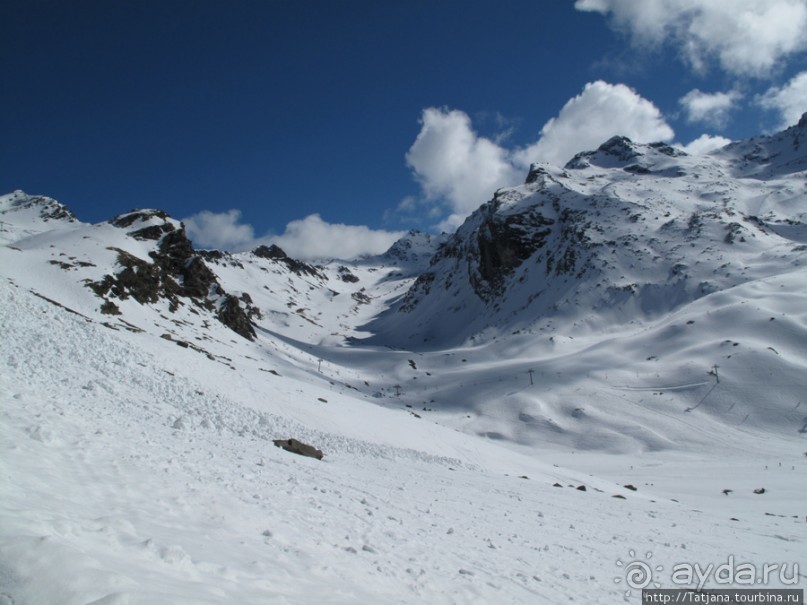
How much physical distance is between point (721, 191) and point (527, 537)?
503 ft

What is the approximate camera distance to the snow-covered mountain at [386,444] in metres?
6.29

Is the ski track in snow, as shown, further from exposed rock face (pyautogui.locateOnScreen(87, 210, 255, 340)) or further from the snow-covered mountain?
exposed rock face (pyautogui.locateOnScreen(87, 210, 255, 340))

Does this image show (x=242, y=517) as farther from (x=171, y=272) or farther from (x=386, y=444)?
(x=171, y=272)

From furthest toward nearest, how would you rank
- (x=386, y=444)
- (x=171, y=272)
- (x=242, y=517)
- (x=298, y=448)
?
(x=171, y=272) → (x=386, y=444) → (x=298, y=448) → (x=242, y=517)

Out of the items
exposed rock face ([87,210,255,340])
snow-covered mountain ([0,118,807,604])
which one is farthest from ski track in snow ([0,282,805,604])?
exposed rock face ([87,210,255,340])

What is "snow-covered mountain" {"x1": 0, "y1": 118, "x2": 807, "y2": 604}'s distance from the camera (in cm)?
629

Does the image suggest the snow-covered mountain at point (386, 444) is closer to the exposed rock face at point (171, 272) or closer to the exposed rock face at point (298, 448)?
the exposed rock face at point (171, 272)

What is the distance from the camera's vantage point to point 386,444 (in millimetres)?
24625

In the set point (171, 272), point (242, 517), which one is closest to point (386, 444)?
point (242, 517)

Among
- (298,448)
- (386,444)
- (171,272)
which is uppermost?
(171,272)

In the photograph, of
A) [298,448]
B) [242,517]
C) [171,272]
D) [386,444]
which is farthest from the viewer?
[171,272]

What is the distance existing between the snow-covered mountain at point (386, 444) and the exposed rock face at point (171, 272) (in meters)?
0.43

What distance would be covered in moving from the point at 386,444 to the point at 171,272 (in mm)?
50494

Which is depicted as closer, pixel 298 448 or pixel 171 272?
pixel 298 448
